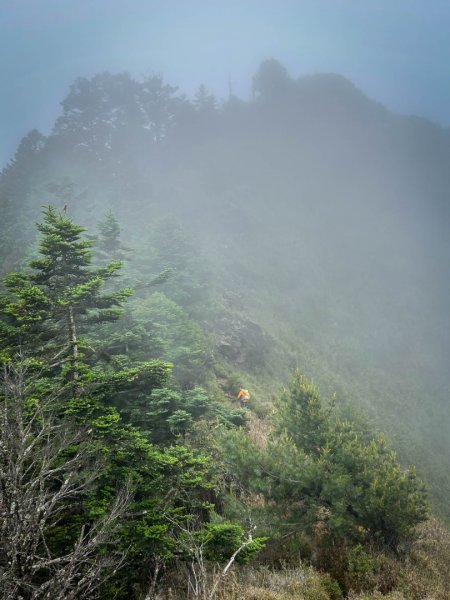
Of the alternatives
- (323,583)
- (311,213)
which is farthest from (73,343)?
(311,213)

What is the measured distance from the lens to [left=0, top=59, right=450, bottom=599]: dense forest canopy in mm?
5703

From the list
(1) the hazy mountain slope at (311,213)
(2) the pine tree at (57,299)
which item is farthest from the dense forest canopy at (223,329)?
(1) the hazy mountain slope at (311,213)

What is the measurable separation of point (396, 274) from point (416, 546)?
38.8 meters

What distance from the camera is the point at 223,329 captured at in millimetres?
23172

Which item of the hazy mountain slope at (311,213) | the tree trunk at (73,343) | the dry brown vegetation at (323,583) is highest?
the hazy mountain slope at (311,213)

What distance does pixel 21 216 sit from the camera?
91.5ft

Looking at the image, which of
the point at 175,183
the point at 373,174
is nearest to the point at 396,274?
the point at 373,174

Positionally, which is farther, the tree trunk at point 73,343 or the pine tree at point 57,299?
the pine tree at point 57,299

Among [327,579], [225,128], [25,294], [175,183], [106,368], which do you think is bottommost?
[327,579]

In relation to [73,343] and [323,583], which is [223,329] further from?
[323,583]

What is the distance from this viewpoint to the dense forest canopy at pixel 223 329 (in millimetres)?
5703

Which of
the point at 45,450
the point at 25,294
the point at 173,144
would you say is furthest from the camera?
the point at 173,144

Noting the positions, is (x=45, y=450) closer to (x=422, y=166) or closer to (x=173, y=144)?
(x=173, y=144)

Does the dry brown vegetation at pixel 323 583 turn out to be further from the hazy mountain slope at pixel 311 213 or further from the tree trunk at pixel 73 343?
the hazy mountain slope at pixel 311 213
